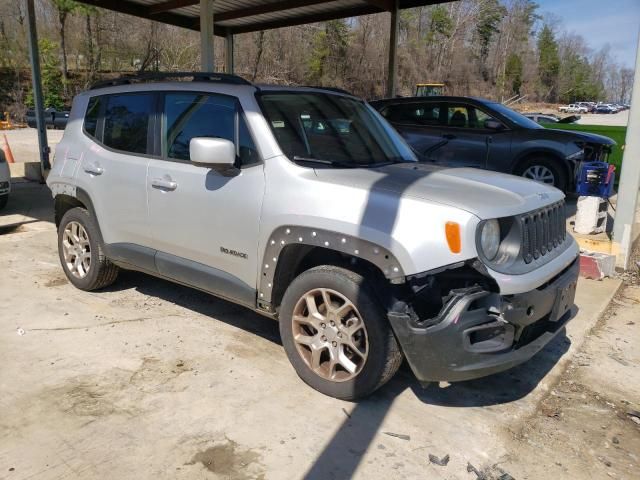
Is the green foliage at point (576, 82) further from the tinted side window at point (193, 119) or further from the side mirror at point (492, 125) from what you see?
the tinted side window at point (193, 119)

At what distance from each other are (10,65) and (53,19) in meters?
5.28

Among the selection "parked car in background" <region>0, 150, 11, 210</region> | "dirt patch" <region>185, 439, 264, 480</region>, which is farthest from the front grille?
"parked car in background" <region>0, 150, 11, 210</region>

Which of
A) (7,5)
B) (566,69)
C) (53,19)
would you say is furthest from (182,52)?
(566,69)

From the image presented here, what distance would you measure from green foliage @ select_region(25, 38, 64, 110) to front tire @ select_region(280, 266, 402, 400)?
3621 cm

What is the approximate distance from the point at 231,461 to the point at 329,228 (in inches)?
53.6

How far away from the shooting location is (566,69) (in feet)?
298

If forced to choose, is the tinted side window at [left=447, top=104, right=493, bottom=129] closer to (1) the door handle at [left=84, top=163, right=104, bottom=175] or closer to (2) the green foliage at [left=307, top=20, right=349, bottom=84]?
(1) the door handle at [left=84, top=163, right=104, bottom=175]

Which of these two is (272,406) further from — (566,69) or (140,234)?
(566,69)

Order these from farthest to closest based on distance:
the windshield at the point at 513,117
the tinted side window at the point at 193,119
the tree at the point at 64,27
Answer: the tree at the point at 64,27 → the windshield at the point at 513,117 → the tinted side window at the point at 193,119

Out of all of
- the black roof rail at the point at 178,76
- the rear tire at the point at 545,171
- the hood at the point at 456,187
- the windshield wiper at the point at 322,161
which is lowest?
the rear tire at the point at 545,171

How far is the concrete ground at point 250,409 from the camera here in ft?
9.28

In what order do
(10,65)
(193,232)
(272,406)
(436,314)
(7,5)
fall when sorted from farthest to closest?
(7,5)
(10,65)
(193,232)
(272,406)
(436,314)

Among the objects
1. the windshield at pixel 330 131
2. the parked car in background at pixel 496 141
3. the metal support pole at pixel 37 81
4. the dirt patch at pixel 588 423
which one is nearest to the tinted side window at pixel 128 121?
the windshield at pixel 330 131

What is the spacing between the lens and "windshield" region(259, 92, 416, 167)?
12.2ft
